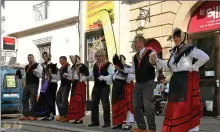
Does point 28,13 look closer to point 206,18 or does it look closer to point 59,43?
point 59,43

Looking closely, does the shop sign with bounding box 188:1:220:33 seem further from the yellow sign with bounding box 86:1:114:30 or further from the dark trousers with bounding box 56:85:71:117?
the dark trousers with bounding box 56:85:71:117

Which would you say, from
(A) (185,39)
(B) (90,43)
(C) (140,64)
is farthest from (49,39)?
(A) (185,39)

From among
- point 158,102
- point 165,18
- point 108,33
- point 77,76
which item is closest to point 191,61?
point 77,76

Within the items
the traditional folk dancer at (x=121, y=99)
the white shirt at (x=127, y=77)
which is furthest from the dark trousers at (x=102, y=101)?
the white shirt at (x=127, y=77)

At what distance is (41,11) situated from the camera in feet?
61.9

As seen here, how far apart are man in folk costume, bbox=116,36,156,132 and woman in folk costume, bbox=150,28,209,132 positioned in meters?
1.17

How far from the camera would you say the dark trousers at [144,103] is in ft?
22.7

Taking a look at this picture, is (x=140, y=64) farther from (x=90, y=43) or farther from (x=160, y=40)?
(x=90, y=43)

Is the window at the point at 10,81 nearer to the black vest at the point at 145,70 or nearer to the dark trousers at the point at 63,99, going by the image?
the dark trousers at the point at 63,99

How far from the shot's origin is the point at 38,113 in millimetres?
10406

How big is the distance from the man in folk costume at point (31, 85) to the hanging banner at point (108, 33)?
4.31 m

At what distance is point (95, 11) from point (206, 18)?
533cm

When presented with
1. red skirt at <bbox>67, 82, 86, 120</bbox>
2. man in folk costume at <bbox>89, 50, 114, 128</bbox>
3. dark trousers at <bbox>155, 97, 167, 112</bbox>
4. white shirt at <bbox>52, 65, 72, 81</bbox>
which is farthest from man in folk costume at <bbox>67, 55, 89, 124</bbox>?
dark trousers at <bbox>155, 97, 167, 112</bbox>

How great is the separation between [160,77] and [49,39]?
7835mm
